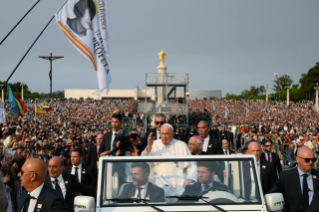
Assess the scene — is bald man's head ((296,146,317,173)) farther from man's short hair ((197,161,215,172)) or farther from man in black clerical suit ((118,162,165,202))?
man in black clerical suit ((118,162,165,202))

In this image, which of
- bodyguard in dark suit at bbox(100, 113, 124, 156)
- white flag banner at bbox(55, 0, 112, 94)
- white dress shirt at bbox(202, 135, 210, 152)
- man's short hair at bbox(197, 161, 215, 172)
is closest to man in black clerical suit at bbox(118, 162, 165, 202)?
man's short hair at bbox(197, 161, 215, 172)

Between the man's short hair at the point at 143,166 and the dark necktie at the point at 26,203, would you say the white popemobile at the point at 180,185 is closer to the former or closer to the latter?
the man's short hair at the point at 143,166

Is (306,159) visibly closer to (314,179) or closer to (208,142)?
(314,179)

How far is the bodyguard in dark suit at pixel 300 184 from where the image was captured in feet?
15.2

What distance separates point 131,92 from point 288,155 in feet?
247

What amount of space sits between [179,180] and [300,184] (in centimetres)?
201

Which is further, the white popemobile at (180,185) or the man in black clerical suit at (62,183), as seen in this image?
the man in black clerical suit at (62,183)

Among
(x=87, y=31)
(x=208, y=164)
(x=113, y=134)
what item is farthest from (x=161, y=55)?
(x=208, y=164)

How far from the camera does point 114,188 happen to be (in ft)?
11.8

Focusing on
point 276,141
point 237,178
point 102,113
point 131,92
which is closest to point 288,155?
point 276,141

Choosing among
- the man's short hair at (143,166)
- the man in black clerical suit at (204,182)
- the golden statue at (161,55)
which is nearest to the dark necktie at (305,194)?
the man in black clerical suit at (204,182)

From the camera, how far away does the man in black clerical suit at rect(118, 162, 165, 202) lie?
11.7 feet

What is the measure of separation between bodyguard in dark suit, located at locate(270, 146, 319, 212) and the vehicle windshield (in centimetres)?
129

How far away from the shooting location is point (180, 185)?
144 inches
